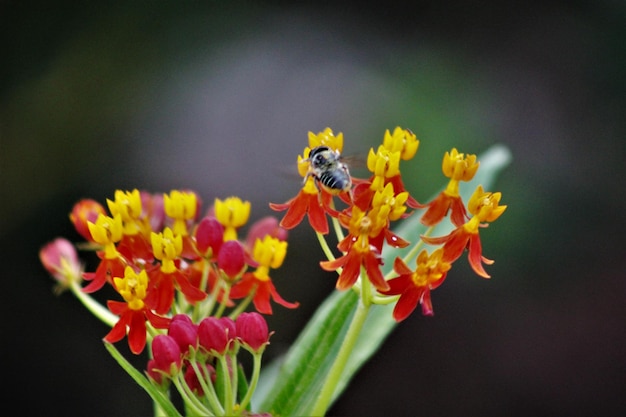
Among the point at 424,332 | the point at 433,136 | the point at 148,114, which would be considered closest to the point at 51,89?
the point at 148,114

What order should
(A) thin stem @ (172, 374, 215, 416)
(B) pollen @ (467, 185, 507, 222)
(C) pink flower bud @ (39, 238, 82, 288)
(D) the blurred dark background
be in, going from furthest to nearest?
(D) the blurred dark background, (C) pink flower bud @ (39, 238, 82, 288), (B) pollen @ (467, 185, 507, 222), (A) thin stem @ (172, 374, 215, 416)

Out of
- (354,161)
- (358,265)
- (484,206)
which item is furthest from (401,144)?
(358,265)

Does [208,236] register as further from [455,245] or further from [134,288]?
[455,245]

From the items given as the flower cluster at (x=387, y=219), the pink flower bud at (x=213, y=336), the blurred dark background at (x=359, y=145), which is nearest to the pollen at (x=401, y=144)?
the flower cluster at (x=387, y=219)

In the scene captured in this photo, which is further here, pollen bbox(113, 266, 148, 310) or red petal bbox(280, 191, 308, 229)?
red petal bbox(280, 191, 308, 229)

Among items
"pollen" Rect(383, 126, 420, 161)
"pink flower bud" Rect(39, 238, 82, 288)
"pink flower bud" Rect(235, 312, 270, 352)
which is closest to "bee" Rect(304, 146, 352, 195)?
"pollen" Rect(383, 126, 420, 161)

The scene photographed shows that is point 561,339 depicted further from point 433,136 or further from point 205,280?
point 205,280

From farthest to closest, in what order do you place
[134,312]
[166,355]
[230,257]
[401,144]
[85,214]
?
[85,214]
[401,144]
[230,257]
[134,312]
[166,355]

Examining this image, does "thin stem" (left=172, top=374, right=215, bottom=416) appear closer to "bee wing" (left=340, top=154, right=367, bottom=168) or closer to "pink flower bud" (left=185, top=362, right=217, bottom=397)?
"pink flower bud" (left=185, top=362, right=217, bottom=397)
